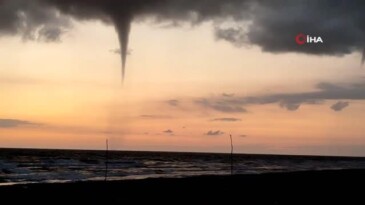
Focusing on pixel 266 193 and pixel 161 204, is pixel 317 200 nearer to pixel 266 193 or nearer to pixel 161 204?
pixel 266 193

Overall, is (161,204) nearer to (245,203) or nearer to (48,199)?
(245,203)

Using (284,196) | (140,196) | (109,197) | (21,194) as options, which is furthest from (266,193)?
(21,194)

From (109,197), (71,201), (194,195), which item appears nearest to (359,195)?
(194,195)

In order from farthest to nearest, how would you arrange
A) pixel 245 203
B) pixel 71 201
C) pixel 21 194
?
pixel 21 194 → pixel 71 201 → pixel 245 203

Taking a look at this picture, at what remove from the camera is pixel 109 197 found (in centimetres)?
2783

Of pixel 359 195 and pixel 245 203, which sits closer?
pixel 245 203

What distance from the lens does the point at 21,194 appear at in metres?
29.6

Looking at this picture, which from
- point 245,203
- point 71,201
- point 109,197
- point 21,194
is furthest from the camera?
point 21,194

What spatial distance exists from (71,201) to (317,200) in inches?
515

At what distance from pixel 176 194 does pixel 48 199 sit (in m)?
7.53

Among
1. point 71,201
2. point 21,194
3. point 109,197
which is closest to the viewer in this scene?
point 71,201

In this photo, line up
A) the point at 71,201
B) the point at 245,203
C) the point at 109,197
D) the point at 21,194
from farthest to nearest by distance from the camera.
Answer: the point at 21,194, the point at 109,197, the point at 71,201, the point at 245,203

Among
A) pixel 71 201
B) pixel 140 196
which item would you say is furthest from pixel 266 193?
pixel 71 201

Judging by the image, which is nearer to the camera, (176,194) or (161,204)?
(161,204)
